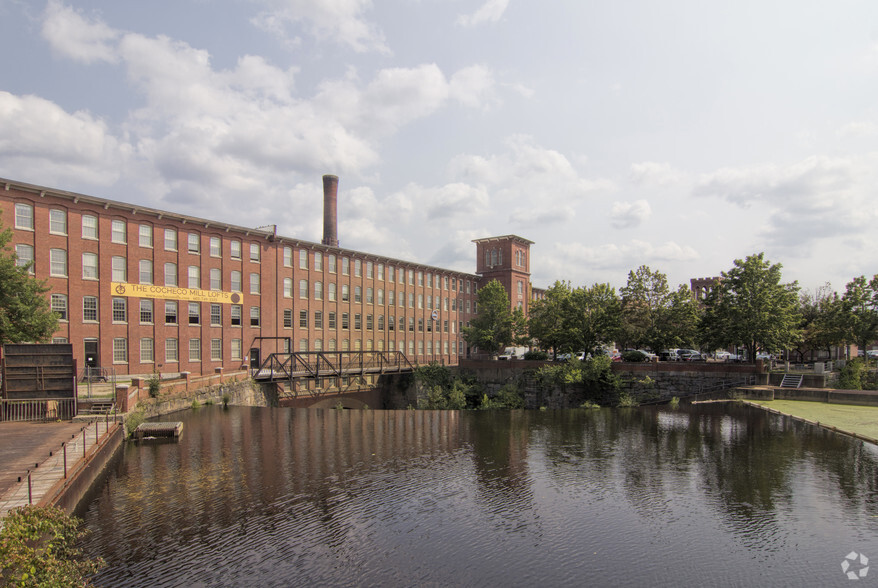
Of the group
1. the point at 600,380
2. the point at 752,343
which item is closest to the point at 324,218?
the point at 600,380

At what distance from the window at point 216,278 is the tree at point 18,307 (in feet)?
59.3

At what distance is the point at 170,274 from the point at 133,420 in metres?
21.1

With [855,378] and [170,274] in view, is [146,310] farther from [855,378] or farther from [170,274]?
[855,378]

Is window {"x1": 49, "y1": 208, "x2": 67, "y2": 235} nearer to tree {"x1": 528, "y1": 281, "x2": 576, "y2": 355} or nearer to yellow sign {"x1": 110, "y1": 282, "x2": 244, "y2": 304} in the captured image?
yellow sign {"x1": 110, "y1": 282, "x2": 244, "y2": 304}

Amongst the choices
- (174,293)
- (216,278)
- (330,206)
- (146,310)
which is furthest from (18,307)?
(330,206)

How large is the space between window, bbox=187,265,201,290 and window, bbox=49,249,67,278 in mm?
9574

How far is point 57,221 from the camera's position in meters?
39.7

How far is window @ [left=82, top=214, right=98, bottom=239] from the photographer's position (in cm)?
4116

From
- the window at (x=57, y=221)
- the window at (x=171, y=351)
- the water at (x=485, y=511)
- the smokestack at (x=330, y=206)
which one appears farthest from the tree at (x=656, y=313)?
the window at (x=57, y=221)

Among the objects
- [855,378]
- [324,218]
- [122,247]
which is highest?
[324,218]

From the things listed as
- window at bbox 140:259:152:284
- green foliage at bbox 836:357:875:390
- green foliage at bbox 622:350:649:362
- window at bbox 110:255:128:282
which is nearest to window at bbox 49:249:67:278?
window at bbox 110:255:128:282

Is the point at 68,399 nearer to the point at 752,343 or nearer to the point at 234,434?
the point at 234,434

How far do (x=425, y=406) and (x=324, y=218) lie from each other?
2593cm

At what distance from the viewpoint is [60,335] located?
129 feet
